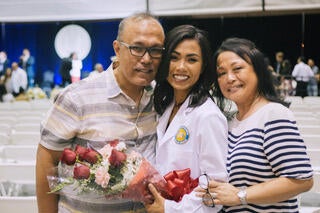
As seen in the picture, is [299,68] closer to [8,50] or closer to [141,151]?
[141,151]

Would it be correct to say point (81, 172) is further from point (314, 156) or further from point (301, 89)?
point (301, 89)

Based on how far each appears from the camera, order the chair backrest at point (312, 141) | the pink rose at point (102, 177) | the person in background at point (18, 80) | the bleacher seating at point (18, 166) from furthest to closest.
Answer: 1. the person in background at point (18, 80)
2. the chair backrest at point (312, 141)
3. the bleacher seating at point (18, 166)
4. the pink rose at point (102, 177)

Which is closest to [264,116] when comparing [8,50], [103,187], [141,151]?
[141,151]

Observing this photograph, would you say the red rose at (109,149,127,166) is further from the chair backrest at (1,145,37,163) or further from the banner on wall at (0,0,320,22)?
the banner on wall at (0,0,320,22)

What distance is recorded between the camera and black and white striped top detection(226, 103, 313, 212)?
187 cm

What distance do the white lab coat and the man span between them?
0.17 m

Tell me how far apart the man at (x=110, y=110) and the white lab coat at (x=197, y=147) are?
17 cm

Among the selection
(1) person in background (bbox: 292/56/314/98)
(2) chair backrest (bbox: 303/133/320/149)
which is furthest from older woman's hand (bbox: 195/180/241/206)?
(1) person in background (bbox: 292/56/314/98)

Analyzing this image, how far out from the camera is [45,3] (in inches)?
283

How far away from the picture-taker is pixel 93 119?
80.5 inches

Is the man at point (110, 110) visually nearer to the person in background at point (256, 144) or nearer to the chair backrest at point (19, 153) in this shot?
the person in background at point (256, 144)

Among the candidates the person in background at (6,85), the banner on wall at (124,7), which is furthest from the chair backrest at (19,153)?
the person in background at (6,85)

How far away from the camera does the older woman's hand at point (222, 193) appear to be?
1.90 m

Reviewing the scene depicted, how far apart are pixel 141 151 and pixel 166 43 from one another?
54 cm
